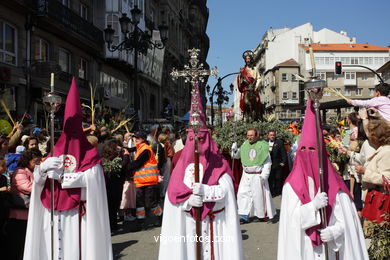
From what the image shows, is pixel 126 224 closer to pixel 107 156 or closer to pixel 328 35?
pixel 107 156

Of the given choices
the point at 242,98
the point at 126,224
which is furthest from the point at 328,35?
the point at 126,224

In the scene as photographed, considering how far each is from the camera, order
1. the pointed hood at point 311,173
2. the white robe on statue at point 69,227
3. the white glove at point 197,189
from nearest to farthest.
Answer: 1. the pointed hood at point 311,173
2. the white glove at point 197,189
3. the white robe on statue at point 69,227

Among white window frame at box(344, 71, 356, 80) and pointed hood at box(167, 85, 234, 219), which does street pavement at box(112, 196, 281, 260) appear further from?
white window frame at box(344, 71, 356, 80)

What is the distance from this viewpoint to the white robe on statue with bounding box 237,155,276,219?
793 cm

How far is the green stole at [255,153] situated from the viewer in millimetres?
7910

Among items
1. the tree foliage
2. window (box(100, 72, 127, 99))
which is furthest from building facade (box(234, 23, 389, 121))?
the tree foliage

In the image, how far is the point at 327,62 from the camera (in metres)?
65.9

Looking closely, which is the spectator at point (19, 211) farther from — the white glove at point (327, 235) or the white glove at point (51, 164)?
the white glove at point (327, 235)

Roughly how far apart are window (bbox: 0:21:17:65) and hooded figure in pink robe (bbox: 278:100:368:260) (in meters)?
14.0

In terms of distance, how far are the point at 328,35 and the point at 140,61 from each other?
175 feet

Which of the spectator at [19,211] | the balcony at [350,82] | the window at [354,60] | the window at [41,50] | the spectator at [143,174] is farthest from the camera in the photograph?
the balcony at [350,82]

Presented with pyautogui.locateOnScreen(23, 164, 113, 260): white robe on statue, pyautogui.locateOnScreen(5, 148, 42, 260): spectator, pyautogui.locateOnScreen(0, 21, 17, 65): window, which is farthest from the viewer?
pyautogui.locateOnScreen(0, 21, 17, 65): window

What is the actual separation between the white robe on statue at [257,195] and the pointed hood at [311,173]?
4.31m

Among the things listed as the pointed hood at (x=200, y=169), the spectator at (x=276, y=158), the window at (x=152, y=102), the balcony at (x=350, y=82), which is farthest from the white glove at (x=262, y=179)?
the balcony at (x=350, y=82)
